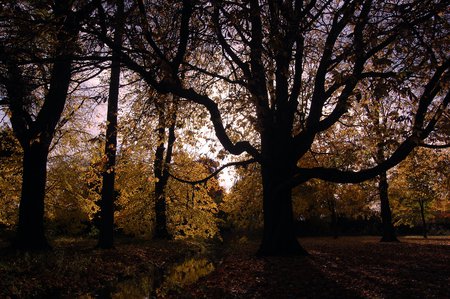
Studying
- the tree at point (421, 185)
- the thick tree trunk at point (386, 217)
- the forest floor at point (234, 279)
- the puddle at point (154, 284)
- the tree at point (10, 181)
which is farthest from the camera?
the thick tree trunk at point (386, 217)

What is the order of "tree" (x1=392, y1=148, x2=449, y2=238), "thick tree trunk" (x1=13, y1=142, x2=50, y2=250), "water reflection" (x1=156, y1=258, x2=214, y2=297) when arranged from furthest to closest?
"tree" (x1=392, y1=148, x2=449, y2=238)
"thick tree trunk" (x1=13, y1=142, x2=50, y2=250)
"water reflection" (x1=156, y1=258, x2=214, y2=297)

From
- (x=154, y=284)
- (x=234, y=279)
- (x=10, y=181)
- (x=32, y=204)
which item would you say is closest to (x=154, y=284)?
(x=154, y=284)

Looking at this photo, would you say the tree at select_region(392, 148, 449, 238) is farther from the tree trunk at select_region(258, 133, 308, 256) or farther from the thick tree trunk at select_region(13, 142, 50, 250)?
the thick tree trunk at select_region(13, 142, 50, 250)

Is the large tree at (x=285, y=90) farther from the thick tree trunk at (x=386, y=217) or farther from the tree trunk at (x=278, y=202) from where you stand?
the thick tree trunk at (x=386, y=217)

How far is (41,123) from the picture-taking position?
606 inches

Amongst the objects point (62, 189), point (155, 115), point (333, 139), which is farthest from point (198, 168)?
point (155, 115)

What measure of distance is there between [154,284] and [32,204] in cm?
655

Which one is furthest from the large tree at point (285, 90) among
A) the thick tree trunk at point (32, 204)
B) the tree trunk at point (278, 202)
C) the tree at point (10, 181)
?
the tree at point (10, 181)

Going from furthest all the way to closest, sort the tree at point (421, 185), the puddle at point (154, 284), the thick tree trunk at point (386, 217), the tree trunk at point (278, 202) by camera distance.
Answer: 1. the thick tree trunk at point (386, 217)
2. the tree at point (421, 185)
3. the tree trunk at point (278, 202)
4. the puddle at point (154, 284)

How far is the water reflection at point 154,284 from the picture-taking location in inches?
379

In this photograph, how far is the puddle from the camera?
9.60 metres

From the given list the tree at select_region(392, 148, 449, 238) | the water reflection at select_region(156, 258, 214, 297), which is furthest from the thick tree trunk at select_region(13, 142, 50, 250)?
the tree at select_region(392, 148, 449, 238)

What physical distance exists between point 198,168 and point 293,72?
14.4m

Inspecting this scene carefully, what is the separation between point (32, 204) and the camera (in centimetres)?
1450
